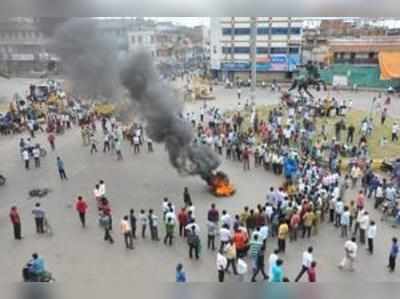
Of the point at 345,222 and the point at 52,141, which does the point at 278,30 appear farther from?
the point at 345,222

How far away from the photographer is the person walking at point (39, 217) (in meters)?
10.0

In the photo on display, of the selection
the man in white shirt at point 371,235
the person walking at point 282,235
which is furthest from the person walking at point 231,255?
the man in white shirt at point 371,235

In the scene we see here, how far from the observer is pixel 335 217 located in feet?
33.5

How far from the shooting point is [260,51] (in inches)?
1437

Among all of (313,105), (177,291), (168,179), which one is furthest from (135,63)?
(177,291)

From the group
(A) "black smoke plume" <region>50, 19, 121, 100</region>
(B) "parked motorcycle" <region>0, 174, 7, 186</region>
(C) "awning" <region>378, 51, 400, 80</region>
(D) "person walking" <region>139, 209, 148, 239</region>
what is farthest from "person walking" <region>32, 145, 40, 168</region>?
(C) "awning" <region>378, 51, 400, 80</region>

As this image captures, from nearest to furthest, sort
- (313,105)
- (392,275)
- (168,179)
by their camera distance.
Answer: (392,275), (168,179), (313,105)

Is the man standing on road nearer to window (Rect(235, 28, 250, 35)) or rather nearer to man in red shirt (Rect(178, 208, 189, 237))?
man in red shirt (Rect(178, 208, 189, 237))

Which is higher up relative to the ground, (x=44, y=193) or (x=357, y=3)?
(x=357, y=3)

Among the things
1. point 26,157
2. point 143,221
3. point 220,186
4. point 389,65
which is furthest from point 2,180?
point 389,65

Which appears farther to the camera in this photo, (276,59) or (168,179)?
(276,59)

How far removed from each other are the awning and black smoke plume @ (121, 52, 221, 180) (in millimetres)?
22127

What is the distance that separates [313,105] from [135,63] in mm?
12105

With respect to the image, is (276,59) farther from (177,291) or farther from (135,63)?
(177,291)
